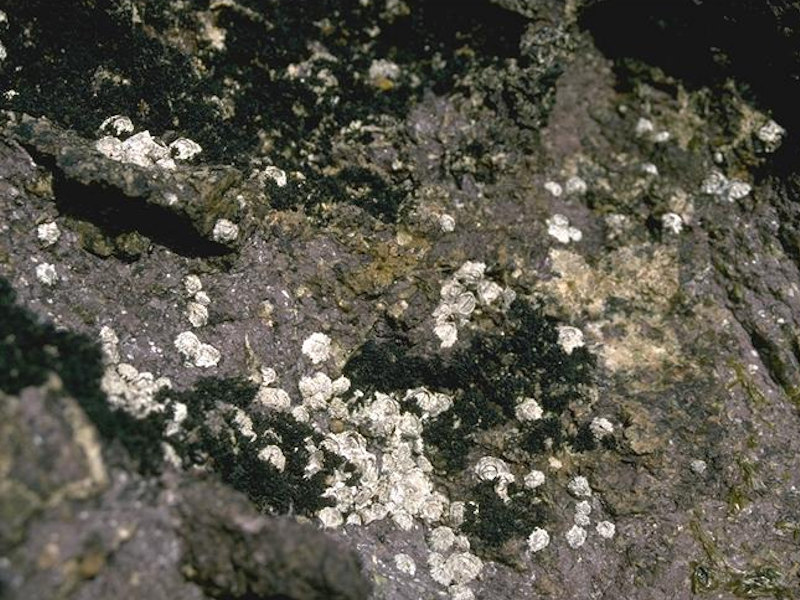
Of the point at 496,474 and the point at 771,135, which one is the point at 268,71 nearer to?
the point at 496,474

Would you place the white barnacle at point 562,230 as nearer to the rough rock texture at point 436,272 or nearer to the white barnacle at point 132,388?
the rough rock texture at point 436,272

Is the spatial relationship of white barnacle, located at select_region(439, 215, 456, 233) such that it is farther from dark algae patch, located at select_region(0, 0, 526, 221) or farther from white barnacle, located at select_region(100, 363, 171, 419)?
white barnacle, located at select_region(100, 363, 171, 419)

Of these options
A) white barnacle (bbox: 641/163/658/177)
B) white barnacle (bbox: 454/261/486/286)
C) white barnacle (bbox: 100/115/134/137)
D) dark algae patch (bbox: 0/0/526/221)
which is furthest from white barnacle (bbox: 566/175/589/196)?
white barnacle (bbox: 100/115/134/137)

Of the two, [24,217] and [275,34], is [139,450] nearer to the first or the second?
[24,217]

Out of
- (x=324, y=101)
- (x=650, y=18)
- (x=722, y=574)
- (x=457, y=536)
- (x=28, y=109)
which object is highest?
(x=650, y=18)

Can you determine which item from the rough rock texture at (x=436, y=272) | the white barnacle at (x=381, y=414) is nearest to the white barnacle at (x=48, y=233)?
the rough rock texture at (x=436, y=272)

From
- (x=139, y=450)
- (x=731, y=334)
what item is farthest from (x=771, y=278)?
(x=139, y=450)
